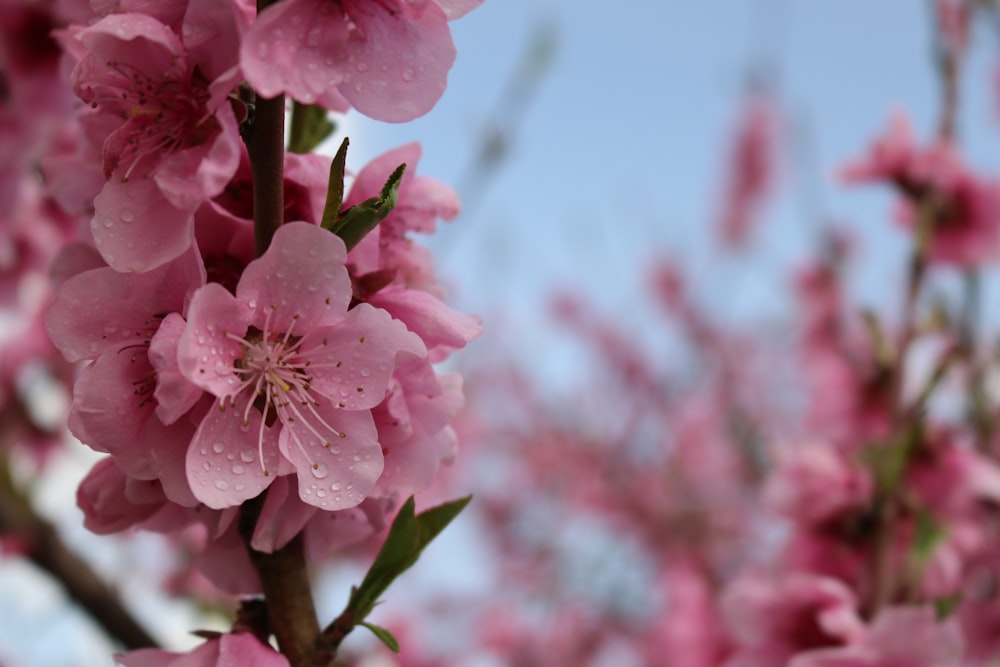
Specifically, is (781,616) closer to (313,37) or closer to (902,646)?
(902,646)

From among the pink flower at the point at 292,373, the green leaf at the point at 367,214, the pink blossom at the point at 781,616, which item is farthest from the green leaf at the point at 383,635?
the pink blossom at the point at 781,616

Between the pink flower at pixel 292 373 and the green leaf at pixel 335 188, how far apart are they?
0.04 m

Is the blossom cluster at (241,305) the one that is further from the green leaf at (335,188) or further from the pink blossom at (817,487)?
the pink blossom at (817,487)

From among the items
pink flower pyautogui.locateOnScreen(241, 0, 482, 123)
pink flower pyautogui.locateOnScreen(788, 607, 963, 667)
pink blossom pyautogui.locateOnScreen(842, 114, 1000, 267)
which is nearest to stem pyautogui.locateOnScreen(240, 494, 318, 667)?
pink flower pyautogui.locateOnScreen(241, 0, 482, 123)

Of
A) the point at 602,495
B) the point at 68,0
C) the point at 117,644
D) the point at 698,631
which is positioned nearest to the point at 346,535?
the point at 68,0

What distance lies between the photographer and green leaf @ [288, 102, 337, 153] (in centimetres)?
89

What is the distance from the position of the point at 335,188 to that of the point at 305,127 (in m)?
Result: 0.26

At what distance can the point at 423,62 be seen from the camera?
69 centimetres

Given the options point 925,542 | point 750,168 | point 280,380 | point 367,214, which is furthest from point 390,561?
point 750,168

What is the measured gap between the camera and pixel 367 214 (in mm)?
672

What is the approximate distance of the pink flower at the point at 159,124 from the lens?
2.10 ft

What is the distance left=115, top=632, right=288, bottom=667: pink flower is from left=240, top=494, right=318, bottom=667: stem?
0.10ft

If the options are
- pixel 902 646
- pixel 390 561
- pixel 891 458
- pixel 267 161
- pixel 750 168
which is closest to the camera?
pixel 267 161

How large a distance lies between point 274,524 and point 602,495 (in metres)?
6.25
